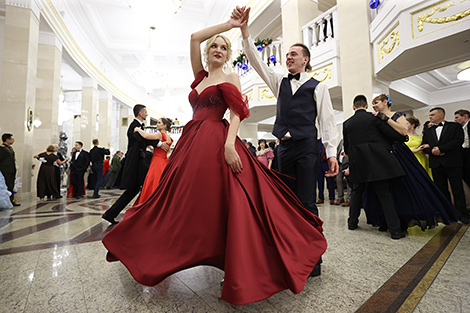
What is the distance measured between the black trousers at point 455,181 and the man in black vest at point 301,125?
289cm

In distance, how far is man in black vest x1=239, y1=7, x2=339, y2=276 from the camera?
5.57 ft

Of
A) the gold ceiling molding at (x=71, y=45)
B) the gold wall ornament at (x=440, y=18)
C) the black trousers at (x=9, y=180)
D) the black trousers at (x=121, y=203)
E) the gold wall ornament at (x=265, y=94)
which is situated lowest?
the black trousers at (x=121, y=203)

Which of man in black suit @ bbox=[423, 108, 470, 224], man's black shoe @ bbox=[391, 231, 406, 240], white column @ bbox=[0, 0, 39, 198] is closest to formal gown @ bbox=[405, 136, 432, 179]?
man in black suit @ bbox=[423, 108, 470, 224]

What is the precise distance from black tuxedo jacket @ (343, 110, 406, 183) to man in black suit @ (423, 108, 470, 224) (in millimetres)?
1486

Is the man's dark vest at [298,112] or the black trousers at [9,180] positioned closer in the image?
the man's dark vest at [298,112]

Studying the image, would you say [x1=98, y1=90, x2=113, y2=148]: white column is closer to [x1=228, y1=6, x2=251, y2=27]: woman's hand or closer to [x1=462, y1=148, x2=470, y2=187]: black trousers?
[x1=228, y1=6, x2=251, y2=27]: woman's hand


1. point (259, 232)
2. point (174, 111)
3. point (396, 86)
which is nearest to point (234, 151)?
point (259, 232)

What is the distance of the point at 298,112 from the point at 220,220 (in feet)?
3.07

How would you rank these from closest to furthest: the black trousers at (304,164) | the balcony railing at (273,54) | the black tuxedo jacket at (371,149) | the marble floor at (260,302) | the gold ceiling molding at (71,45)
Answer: the marble floor at (260,302) < the black trousers at (304,164) < the black tuxedo jacket at (371,149) < the gold ceiling molding at (71,45) < the balcony railing at (273,54)

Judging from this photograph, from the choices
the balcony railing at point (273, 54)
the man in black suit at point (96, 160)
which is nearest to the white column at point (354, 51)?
the balcony railing at point (273, 54)

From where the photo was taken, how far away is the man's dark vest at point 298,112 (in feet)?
5.60

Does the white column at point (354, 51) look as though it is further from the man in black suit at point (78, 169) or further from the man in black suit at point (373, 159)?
the man in black suit at point (78, 169)

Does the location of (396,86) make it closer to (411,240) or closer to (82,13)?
(411,240)

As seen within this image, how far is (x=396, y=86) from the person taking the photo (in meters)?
7.59
